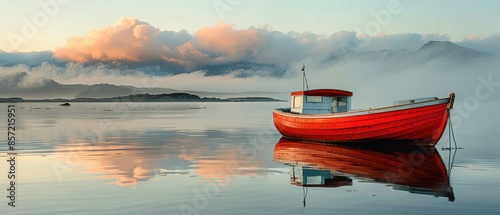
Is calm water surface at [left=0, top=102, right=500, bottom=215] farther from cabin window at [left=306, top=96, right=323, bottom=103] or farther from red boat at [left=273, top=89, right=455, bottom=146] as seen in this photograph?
cabin window at [left=306, top=96, right=323, bottom=103]

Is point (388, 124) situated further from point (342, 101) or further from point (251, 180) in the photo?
point (251, 180)

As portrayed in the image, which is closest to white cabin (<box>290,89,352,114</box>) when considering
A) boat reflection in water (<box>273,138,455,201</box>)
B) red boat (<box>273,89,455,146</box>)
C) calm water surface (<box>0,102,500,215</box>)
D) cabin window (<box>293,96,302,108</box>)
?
cabin window (<box>293,96,302,108</box>)

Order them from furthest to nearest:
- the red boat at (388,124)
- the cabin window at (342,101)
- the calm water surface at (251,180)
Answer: the cabin window at (342,101)
the red boat at (388,124)
the calm water surface at (251,180)

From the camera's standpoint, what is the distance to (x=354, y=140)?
35.5m

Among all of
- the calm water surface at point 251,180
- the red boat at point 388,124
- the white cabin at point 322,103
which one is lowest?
the calm water surface at point 251,180

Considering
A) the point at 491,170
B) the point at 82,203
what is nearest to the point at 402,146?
the point at 491,170

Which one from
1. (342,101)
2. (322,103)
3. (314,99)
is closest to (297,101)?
(314,99)

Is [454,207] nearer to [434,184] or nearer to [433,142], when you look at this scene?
[434,184]

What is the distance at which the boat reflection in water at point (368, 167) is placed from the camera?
20.4 meters

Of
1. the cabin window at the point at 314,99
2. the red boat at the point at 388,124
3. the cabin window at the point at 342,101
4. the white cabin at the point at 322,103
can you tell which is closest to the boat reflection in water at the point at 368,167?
the red boat at the point at 388,124

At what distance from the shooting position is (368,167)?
83.5 feet

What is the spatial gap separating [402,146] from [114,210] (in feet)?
75.7

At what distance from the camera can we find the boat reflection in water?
20.4 meters

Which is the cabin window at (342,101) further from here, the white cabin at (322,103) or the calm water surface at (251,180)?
the calm water surface at (251,180)
